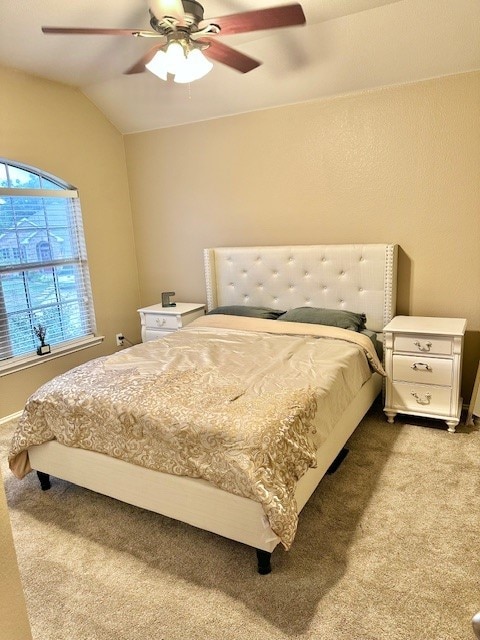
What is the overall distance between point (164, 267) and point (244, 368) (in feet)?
7.73

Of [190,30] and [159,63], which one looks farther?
[159,63]

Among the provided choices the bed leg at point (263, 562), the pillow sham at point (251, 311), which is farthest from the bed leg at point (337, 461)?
the pillow sham at point (251, 311)

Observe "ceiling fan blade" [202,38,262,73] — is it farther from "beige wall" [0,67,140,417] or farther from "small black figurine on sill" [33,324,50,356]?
"small black figurine on sill" [33,324,50,356]

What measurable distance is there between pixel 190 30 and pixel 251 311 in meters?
2.18

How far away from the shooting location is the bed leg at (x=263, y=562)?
1.83 m

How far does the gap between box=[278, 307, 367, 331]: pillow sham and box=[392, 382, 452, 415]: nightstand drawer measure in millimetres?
539

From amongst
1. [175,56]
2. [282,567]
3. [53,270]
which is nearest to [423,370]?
[282,567]

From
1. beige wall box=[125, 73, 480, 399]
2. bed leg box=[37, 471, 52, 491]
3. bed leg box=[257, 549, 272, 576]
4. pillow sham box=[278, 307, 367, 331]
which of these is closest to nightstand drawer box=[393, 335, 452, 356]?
pillow sham box=[278, 307, 367, 331]

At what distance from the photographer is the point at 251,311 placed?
3781 millimetres

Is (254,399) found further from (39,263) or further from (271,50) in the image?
(39,263)

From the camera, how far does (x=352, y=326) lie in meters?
3.28

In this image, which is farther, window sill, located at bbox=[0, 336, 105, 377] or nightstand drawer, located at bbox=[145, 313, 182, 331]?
nightstand drawer, located at bbox=[145, 313, 182, 331]

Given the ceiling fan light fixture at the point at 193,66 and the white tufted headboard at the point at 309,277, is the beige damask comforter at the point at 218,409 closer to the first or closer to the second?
the white tufted headboard at the point at 309,277

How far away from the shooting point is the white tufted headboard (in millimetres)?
3369
